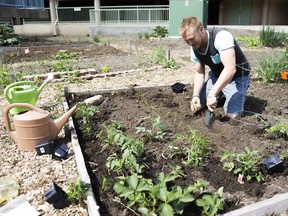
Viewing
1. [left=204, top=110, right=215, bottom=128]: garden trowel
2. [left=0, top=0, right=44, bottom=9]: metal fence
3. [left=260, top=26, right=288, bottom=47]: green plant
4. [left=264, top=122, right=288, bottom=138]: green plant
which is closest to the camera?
[left=264, top=122, right=288, bottom=138]: green plant

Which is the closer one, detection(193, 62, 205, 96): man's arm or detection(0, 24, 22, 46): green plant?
detection(193, 62, 205, 96): man's arm

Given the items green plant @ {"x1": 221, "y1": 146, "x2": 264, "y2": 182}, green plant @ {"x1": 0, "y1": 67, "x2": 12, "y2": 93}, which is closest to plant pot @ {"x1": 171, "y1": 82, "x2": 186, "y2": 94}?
green plant @ {"x1": 221, "y1": 146, "x2": 264, "y2": 182}

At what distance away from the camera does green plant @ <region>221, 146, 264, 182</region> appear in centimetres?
220

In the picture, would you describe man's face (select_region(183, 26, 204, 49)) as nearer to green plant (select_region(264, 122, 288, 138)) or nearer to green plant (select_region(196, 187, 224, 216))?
green plant (select_region(264, 122, 288, 138))

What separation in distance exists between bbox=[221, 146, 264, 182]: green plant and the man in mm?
825

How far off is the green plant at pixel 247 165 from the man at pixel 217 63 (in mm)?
825

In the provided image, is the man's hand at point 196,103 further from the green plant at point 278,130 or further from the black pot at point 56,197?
the black pot at point 56,197

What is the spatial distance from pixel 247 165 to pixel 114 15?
16493 millimetres

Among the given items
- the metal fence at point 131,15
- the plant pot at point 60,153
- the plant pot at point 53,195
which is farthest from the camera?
the metal fence at point 131,15

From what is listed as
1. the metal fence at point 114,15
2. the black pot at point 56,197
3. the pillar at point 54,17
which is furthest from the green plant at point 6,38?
the black pot at point 56,197

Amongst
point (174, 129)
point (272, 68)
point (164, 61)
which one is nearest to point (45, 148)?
point (174, 129)

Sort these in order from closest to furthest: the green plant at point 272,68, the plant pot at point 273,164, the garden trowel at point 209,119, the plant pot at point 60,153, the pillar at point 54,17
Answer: the plant pot at point 273,164 < the plant pot at point 60,153 < the garden trowel at point 209,119 < the green plant at point 272,68 < the pillar at point 54,17

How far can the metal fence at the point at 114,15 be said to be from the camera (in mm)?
16641

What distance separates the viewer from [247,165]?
221 centimetres
